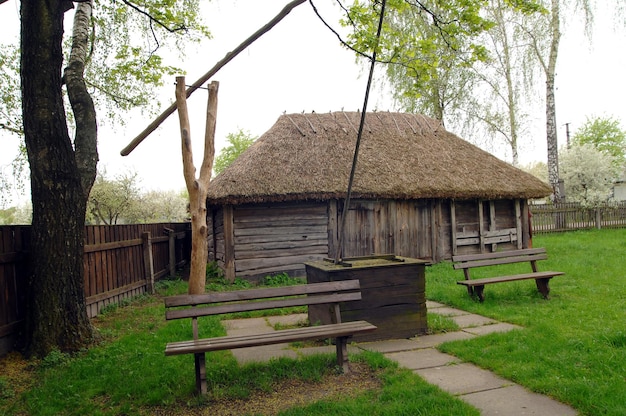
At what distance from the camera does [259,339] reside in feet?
13.5

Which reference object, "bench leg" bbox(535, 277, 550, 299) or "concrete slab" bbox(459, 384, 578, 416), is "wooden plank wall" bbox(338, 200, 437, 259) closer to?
"bench leg" bbox(535, 277, 550, 299)

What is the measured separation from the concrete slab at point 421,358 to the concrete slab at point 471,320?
4.42 feet

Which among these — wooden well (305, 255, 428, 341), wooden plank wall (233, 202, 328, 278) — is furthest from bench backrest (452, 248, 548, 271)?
wooden plank wall (233, 202, 328, 278)

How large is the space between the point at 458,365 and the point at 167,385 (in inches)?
109

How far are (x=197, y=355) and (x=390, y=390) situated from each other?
1.64m

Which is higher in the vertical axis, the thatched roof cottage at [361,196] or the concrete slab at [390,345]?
the thatched roof cottage at [361,196]

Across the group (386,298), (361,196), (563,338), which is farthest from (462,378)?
(361,196)

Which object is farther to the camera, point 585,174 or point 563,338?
point 585,174

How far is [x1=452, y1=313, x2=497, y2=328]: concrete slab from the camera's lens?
6.23 m

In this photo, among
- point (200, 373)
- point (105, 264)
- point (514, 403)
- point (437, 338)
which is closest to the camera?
point (514, 403)

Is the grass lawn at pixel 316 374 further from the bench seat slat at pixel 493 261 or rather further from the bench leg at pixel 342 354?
the bench seat slat at pixel 493 261

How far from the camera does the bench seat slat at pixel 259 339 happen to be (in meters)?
3.86

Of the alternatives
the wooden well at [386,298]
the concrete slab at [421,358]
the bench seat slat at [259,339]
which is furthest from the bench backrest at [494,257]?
the bench seat slat at [259,339]

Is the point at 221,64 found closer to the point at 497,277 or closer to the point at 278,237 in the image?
the point at 497,277
